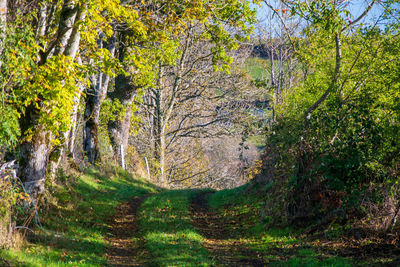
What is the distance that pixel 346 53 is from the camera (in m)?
15.4

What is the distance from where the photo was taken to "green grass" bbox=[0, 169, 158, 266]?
7.66 metres

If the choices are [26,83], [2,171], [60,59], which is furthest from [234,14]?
[2,171]

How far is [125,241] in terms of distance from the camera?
10.5 m

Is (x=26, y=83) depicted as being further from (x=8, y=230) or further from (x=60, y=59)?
(x=8, y=230)

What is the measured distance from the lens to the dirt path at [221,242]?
352 inches

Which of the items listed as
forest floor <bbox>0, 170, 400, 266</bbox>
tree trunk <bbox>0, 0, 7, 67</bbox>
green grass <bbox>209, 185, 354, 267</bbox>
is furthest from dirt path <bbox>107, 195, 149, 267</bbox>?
tree trunk <bbox>0, 0, 7, 67</bbox>

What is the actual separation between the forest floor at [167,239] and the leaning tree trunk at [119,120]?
6.90 metres

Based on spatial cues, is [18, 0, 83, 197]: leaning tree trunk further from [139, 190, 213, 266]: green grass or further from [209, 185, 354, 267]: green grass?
[209, 185, 354, 267]: green grass

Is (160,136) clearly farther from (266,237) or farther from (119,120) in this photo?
(266,237)

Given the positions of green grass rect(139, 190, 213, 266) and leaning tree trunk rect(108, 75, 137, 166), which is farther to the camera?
leaning tree trunk rect(108, 75, 137, 166)

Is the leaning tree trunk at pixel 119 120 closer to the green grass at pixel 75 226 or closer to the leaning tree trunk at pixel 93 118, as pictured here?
the leaning tree trunk at pixel 93 118

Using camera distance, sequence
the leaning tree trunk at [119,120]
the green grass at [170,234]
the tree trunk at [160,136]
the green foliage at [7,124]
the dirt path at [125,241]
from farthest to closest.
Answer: the tree trunk at [160,136] < the leaning tree trunk at [119,120] < the dirt path at [125,241] < the green grass at [170,234] < the green foliage at [7,124]

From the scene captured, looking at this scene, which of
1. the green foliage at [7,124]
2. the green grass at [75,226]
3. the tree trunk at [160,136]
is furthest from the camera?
the tree trunk at [160,136]

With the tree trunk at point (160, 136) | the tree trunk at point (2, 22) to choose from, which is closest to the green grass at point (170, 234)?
the tree trunk at point (2, 22)
